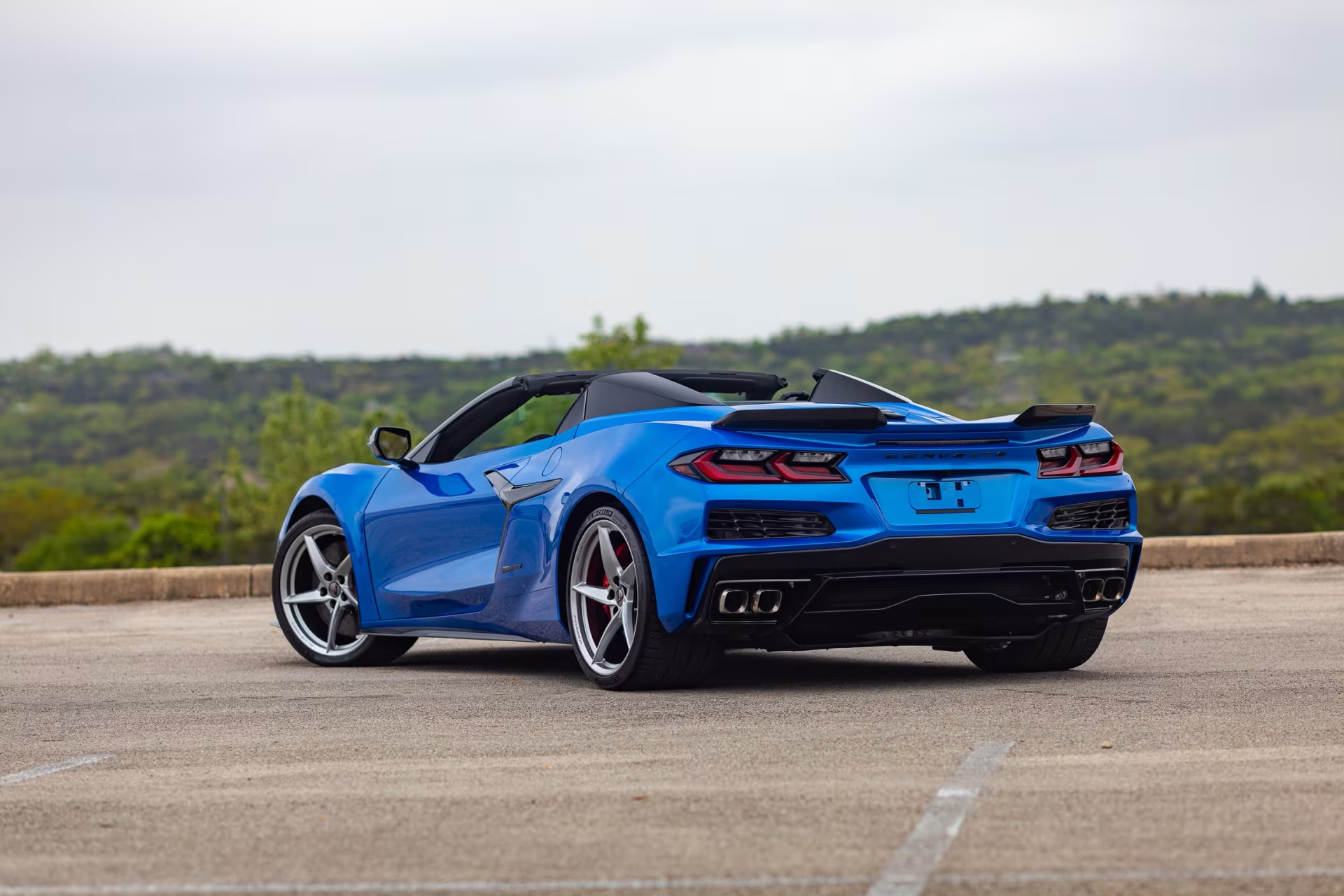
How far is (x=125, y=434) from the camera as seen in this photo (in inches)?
6299

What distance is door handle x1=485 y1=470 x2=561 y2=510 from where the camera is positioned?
6852mm

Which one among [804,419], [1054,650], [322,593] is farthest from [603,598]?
[322,593]

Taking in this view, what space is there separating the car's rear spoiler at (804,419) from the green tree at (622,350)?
364ft

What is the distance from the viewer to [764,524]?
19.8 feet

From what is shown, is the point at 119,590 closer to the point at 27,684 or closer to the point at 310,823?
the point at 27,684

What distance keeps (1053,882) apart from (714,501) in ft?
9.92

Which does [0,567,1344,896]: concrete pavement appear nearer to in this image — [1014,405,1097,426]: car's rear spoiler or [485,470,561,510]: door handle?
[485,470,561,510]: door handle

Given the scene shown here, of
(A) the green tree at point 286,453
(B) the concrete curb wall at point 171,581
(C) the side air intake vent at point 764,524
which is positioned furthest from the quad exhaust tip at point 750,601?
(A) the green tree at point 286,453

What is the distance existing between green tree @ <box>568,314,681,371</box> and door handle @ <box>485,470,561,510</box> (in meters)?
110

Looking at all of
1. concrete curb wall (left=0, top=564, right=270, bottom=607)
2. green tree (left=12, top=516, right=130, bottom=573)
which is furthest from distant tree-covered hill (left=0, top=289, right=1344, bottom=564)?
concrete curb wall (left=0, top=564, right=270, bottom=607)

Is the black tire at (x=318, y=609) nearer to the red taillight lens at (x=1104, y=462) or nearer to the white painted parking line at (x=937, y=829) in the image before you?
the red taillight lens at (x=1104, y=462)

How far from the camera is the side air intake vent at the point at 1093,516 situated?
21.0 ft

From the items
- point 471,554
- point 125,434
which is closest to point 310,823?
point 471,554

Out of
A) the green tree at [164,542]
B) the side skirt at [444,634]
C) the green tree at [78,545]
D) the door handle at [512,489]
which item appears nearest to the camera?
the door handle at [512,489]
